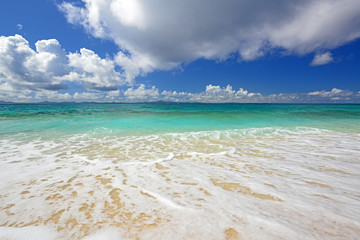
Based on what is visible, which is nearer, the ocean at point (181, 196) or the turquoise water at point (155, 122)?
the ocean at point (181, 196)

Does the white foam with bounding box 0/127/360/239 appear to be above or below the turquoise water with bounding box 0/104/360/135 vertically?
above

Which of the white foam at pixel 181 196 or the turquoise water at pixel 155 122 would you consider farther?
the turquoise water at pixel 155 122

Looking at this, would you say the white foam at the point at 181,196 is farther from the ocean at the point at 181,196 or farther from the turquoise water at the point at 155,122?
the turquoise water at the point at 155,122

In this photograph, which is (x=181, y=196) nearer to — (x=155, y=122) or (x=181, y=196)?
(x=181, y=196)

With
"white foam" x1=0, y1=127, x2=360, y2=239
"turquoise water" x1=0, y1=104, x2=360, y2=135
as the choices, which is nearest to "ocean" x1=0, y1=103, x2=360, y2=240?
"white foam" x1=0, y1=127, x2=360, y2=239

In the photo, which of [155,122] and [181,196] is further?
[155,122]

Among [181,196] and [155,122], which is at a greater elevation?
[181,196]

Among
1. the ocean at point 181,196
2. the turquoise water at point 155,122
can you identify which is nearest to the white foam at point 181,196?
the ocean at point 181,196

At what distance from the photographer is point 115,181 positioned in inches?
160

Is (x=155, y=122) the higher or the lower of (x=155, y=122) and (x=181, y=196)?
the lower

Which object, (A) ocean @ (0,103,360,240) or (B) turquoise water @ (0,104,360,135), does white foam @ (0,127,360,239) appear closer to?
(A) ocean @ (0,103,360,240)

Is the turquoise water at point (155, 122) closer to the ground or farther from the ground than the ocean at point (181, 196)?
closer to the ground

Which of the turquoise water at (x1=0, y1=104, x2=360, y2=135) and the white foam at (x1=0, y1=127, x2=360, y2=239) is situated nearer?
the white foam at (x1=0, y1=127, x2=360, y2=239)

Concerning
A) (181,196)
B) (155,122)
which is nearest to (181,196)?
(181,196)
